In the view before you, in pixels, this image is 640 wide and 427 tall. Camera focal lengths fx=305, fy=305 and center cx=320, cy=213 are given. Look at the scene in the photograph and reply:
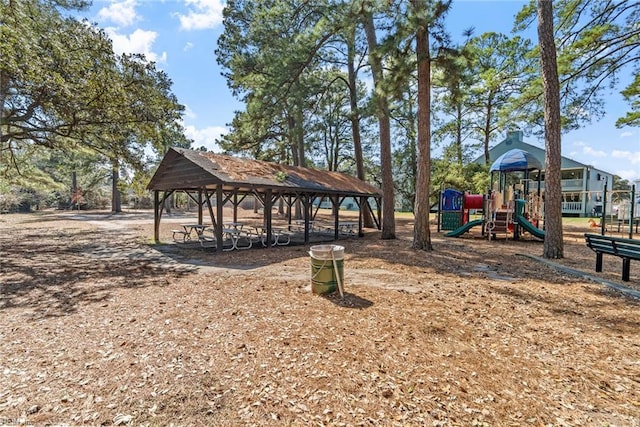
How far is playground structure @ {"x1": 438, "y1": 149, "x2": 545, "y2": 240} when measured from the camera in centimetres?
1288

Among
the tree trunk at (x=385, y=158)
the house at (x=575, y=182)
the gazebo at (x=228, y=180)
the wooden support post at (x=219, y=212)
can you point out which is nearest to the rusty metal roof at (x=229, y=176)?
the gazebo at (x=228, y=180)

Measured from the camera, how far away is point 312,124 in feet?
57.0

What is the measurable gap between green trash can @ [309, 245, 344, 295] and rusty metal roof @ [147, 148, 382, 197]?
203 inches

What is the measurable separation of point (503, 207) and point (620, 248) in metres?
8.39

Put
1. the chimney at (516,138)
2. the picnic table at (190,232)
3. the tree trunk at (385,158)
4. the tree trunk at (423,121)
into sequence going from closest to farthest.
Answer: the tree trunk at (423,121)
the picnic table at (190,232)
the tree trunk at (385,158)
the chimney at (516,138)

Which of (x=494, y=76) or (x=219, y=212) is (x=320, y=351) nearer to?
(x=219, y=212)

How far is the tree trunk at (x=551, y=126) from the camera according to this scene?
26.1 feet

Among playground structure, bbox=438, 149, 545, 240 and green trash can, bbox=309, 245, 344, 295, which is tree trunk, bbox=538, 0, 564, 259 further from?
green trash can, bbox=309, 245, 344, 295

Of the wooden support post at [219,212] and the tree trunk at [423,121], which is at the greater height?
the tree trunk at [423,121]

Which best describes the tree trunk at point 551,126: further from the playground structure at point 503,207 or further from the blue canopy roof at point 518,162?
the blue canopy roof at point 518,162

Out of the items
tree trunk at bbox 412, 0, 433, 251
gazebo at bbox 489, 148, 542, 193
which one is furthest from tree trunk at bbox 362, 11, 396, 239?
gazebo at bbox 489, 148, 542, 193

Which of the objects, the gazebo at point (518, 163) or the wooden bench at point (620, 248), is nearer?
the wooden bench at point (620, 248)

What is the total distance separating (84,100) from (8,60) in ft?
7.32

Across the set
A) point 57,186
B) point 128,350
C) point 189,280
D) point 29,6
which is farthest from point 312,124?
point 57,186
